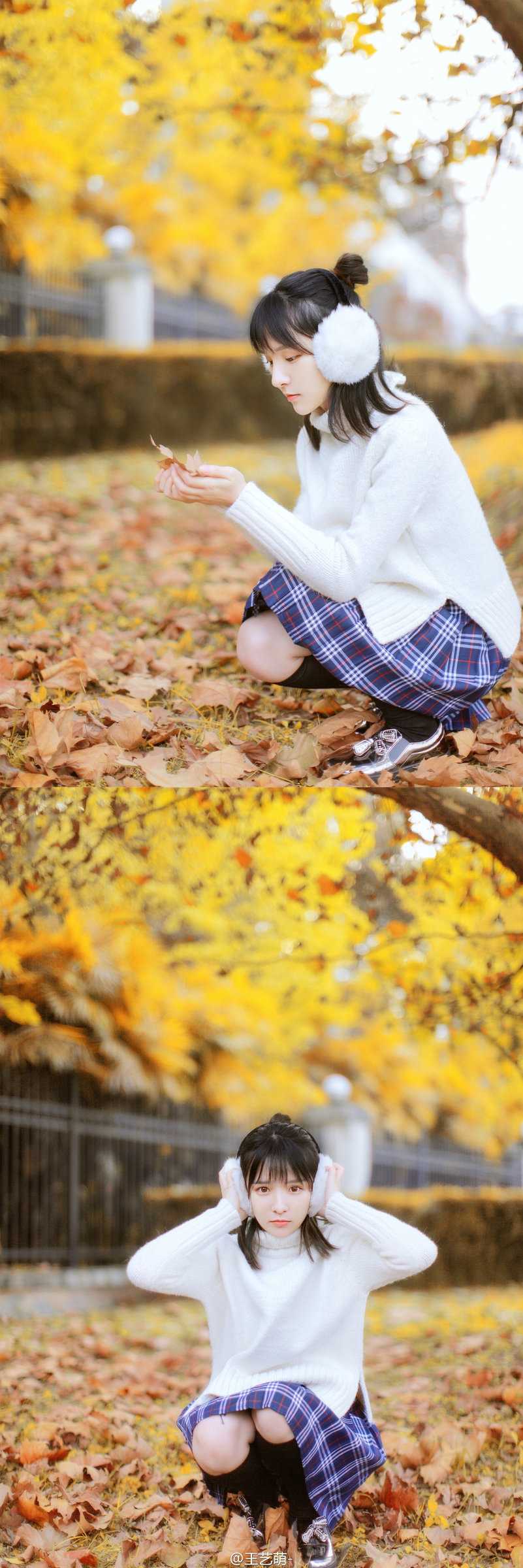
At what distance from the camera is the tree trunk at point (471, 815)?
2.33 m

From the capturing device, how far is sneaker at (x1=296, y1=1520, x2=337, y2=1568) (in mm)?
1933

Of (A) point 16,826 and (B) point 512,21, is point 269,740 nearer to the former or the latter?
(A) point 16,826

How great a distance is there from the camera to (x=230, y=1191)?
6.77ft

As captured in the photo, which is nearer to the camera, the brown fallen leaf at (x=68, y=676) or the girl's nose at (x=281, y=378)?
the girl's nose at (x=281, y=378)

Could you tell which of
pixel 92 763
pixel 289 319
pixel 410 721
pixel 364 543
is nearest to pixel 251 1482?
pixel 92 763

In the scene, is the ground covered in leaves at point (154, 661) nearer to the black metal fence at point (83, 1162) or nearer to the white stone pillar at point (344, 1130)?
the black metal fence at point (83, 1162)

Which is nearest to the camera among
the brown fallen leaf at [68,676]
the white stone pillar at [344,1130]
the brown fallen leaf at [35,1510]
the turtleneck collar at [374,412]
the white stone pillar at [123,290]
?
the brown fallen leaf at [35,1510]

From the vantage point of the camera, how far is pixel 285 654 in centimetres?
261

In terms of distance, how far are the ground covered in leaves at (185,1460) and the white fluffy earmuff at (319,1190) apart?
56cm

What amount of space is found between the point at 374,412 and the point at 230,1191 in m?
1.62

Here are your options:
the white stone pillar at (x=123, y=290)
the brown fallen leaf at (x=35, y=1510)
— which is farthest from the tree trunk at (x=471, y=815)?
the white stone pillar at (x=123, y=290)

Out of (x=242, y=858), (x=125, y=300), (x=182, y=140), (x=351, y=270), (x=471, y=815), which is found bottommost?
(x=242, y=858)

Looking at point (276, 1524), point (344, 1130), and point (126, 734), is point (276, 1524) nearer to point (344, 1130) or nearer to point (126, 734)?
point (126, 734)

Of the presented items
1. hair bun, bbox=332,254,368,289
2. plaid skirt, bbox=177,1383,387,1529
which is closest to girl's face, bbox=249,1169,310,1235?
plaid skirt, bbox=177,1383,387,1529
